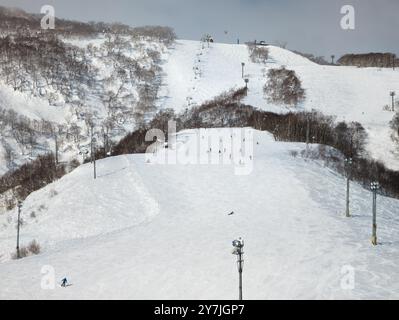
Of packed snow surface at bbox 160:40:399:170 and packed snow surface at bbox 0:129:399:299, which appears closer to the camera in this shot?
packed snow surface at bbox 0:129:399:299

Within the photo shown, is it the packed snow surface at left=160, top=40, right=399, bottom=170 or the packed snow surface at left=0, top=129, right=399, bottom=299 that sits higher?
the packed snow surface at left=160, top=40, right=399, bottom=170

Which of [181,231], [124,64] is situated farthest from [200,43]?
[181,231]

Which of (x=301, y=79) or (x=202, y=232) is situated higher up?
(x=301, y=79)

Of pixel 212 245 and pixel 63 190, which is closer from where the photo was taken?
pixel 212 245

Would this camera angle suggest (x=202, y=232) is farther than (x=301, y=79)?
No

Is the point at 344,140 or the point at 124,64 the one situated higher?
the point at 124,64

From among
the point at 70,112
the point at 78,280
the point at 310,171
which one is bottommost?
the point at 78,280

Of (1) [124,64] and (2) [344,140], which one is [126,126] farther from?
(2) [344,140]

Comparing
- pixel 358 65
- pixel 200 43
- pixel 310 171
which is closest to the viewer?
pixel 310 171
